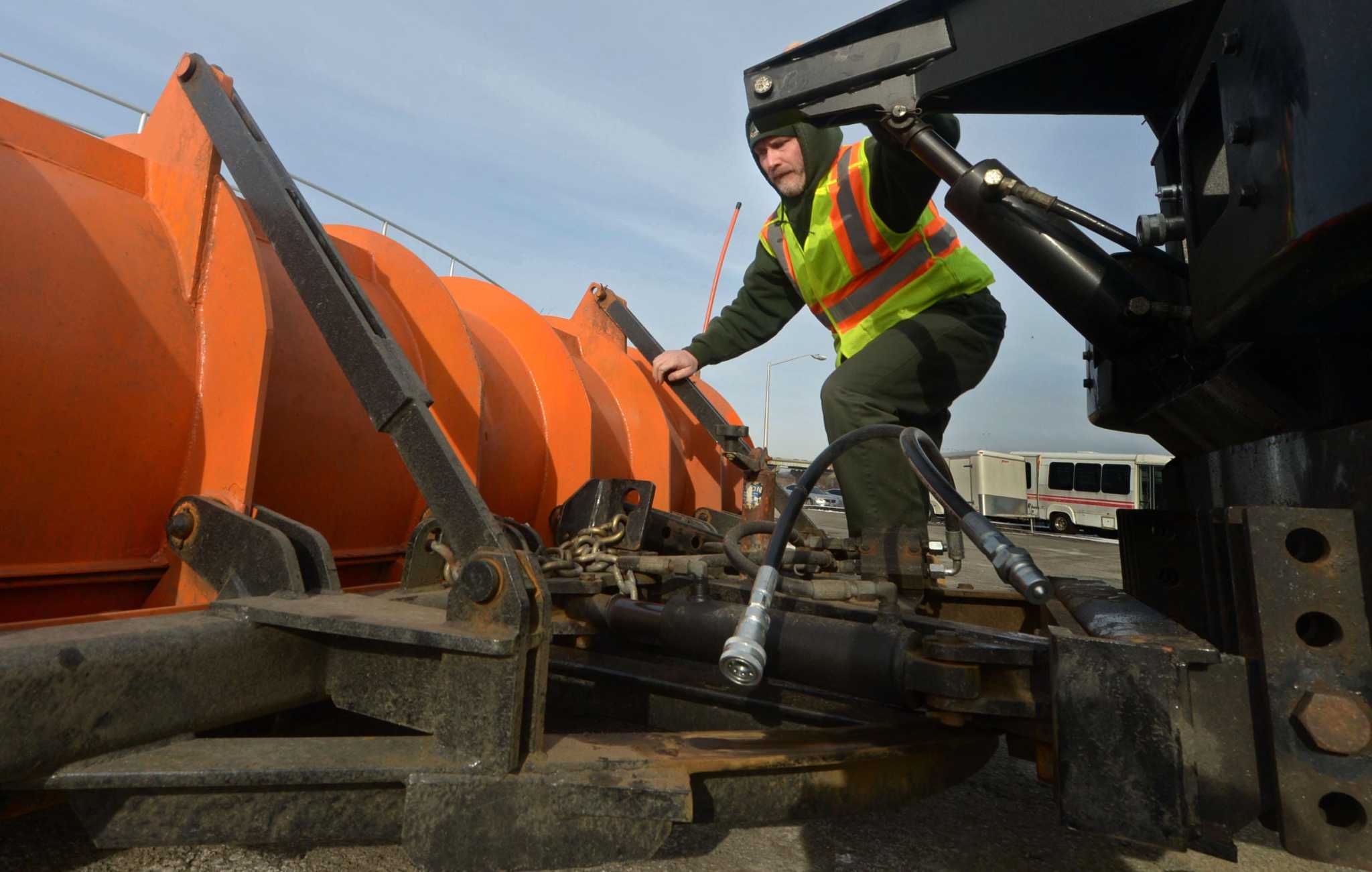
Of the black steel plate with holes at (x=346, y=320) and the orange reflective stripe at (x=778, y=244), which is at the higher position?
the orange reflective stripe at (x=778, y=244)

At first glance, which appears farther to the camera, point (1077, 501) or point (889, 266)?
point (1077, 501)

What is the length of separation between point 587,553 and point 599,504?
2.09 feet

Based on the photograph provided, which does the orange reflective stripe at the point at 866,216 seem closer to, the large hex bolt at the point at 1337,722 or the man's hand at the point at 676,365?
the man's hand at the point at 676,365

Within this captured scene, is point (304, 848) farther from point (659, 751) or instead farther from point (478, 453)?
point (478, 453)

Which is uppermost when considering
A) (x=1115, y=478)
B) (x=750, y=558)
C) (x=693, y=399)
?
(x=1115, y=478)

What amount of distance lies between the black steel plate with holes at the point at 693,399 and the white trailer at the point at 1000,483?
1016 inches

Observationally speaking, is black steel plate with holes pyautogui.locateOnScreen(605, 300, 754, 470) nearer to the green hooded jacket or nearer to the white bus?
the green hooded jacket

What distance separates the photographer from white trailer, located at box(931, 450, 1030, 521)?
92.4ft

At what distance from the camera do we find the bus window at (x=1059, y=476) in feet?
Answer: 85.5

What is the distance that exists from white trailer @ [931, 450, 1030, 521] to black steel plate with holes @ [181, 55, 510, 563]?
28966mm

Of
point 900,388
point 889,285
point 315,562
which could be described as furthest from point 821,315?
point 315,562

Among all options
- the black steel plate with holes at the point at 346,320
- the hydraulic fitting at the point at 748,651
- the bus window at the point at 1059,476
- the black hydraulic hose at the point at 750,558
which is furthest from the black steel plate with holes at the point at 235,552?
the bus window at the point at 1059,476

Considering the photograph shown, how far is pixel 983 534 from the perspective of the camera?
1466 millimetres

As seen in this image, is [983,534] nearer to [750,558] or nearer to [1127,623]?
[1127,623]
